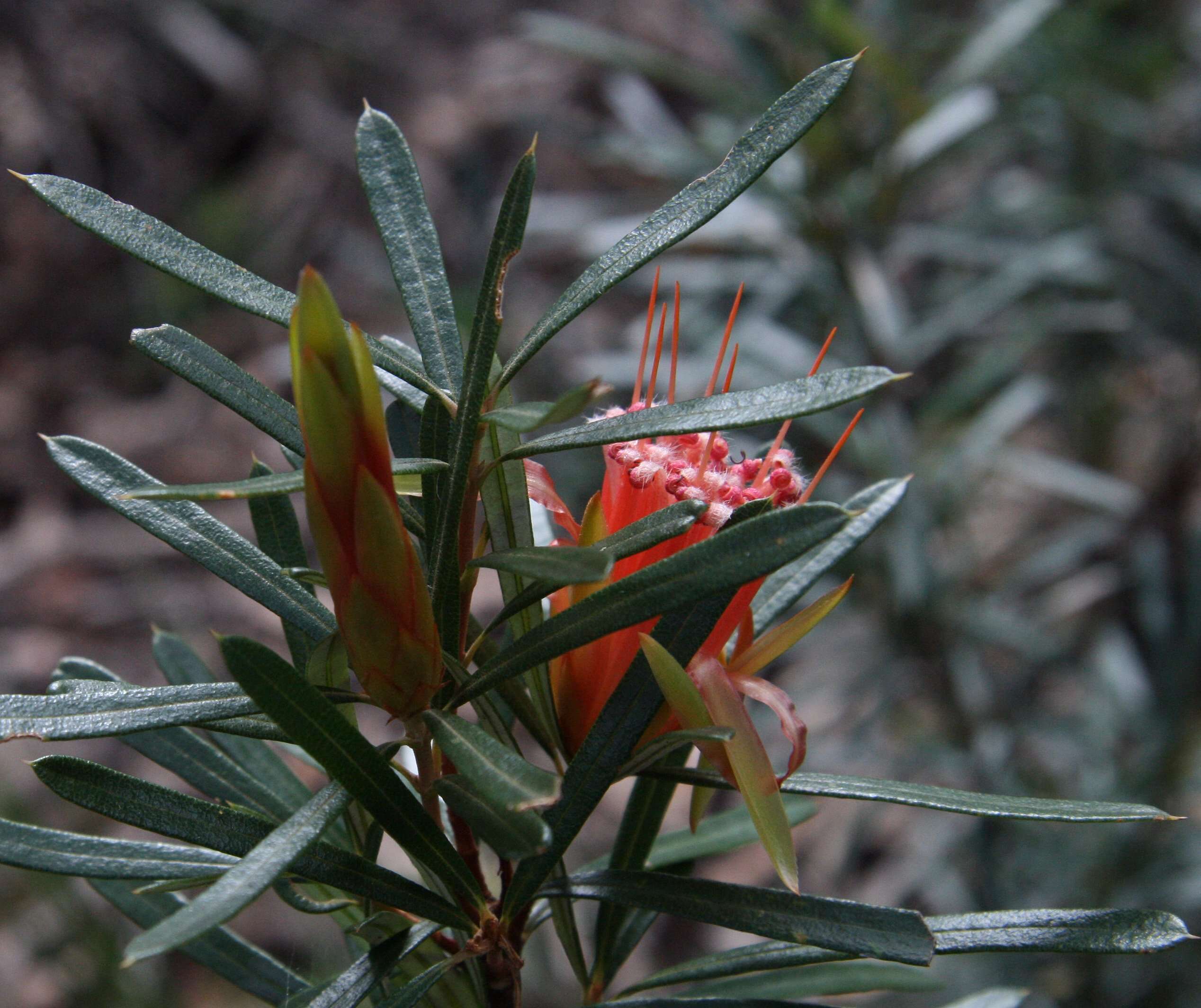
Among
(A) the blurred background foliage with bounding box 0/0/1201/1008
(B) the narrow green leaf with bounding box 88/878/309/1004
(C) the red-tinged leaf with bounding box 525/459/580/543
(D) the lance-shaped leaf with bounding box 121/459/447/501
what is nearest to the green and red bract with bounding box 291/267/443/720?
(D) the lance-shaped leaf with bounding box 121/459/447/501

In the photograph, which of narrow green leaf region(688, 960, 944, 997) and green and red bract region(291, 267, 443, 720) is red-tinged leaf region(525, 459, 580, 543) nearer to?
green and red bract region(291, 267, 443, 720)

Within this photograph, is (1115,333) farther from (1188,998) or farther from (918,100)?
(1188,998)

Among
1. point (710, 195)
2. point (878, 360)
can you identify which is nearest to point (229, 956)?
point (710, 195)

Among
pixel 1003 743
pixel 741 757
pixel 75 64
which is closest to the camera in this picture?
pixel 741 757

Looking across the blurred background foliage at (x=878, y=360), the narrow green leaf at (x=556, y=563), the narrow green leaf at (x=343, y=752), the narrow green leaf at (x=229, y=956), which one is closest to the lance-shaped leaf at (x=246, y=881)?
the narrow green leaf at (x=343, y=752)

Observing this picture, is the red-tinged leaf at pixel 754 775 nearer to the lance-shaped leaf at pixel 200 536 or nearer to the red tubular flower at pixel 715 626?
the red tubular flower at pixel 715 626

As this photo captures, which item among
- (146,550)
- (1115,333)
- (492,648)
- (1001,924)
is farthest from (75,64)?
(1001,924)
